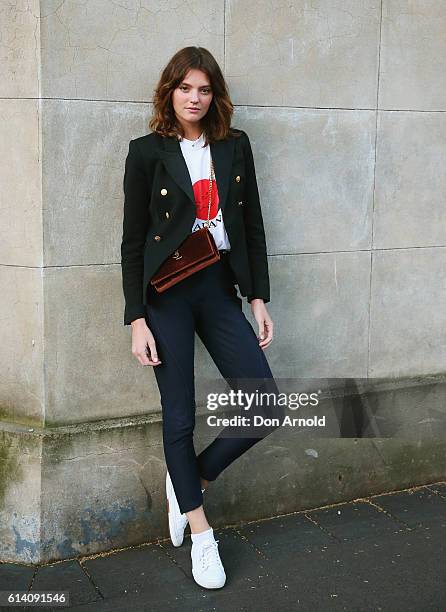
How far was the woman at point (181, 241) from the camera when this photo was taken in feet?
11.9

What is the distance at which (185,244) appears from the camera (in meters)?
3.61

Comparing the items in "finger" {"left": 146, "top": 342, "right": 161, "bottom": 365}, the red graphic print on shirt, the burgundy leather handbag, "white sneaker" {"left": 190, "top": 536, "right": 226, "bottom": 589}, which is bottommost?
"white sneaker" {"left": 190, "top": 536, "right": 226, "bottom": 589}

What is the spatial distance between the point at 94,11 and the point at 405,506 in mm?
3077

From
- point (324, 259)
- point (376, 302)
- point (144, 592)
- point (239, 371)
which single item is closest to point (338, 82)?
point (324, 259)

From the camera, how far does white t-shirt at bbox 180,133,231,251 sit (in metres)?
3.68

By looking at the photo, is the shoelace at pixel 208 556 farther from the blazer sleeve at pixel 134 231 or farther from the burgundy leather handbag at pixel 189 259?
the burgundy leather handbag at pixel 189 259

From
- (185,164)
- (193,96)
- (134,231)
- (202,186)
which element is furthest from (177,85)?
(134,231)

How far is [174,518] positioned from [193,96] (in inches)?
78.3

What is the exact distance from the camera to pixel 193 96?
3570 mm

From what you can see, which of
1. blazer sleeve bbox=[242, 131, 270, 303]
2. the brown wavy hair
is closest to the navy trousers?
blazer sleeve bbox=[242, 131, 270, 303]

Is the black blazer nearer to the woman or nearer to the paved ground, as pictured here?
the woman

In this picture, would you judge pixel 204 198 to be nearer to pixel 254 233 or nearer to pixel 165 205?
pixel 165 205

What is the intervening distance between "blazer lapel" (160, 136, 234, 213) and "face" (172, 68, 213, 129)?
0.13 m

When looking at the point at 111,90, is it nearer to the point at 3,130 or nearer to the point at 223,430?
the point at 3,130
